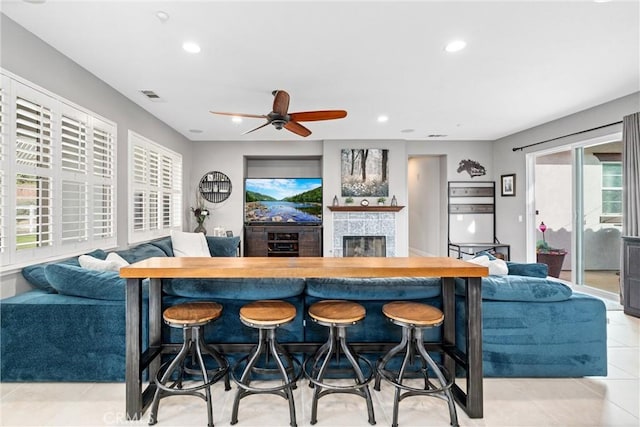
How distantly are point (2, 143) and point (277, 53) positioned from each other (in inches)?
86.3

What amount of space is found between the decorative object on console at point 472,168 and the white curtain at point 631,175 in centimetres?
280

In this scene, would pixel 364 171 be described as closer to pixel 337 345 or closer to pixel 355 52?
pixel 355 52

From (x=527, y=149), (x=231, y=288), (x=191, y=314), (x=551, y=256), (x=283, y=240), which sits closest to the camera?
(x=191, y=314)

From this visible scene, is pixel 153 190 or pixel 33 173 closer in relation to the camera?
pixel 33 173

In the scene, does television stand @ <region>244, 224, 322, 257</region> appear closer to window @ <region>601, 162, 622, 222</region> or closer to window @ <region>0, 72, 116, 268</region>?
window @ <region>0, 72, 116, 268</region>

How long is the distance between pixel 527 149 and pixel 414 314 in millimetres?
5361

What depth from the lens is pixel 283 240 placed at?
21.3ft

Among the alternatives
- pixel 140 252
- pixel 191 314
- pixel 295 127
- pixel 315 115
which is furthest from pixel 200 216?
pixel 191 314

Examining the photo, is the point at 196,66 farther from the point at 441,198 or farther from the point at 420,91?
the point at 441,198

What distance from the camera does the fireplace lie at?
657 centimetres

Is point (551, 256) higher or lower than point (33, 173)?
lower

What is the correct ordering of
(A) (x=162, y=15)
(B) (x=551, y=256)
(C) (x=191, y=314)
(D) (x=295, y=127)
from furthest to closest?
(B) (x=551, y=256)
(D) (x=295, y=127)
(A) (x=162, y=15)
(C) (x=191, y=314)

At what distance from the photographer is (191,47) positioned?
2.76 m

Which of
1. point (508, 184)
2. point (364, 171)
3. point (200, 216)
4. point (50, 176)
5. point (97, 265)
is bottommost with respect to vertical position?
point (97, 265)
